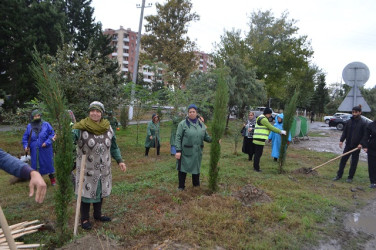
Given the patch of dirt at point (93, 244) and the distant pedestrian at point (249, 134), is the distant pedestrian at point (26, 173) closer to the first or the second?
the patch of dirt at point (93, 244)

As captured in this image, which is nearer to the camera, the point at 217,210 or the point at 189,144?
the point at 217,210

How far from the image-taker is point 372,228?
4.38m

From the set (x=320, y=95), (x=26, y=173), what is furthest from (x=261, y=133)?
(x=320, y=95)

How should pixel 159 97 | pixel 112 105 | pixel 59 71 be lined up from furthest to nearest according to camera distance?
pixel 159 97
pixel 112 105
pixel 59 71

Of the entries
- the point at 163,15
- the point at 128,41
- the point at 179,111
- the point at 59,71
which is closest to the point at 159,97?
the point at 179,111

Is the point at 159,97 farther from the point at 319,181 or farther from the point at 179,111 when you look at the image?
the point at 319,181

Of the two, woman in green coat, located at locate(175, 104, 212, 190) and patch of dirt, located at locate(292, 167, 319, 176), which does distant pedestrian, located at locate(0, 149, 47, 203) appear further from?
patch of dirt, located at locate(292, 167, 319, 176)

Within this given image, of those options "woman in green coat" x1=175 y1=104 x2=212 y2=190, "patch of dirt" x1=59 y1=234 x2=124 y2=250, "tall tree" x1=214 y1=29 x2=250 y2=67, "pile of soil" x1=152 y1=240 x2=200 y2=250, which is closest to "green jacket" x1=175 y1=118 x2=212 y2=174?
"woman in green coat" x1=175 y1=104 x2=212 y2=190

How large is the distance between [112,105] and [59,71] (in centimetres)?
216

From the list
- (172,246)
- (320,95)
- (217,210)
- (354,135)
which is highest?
(320,95)

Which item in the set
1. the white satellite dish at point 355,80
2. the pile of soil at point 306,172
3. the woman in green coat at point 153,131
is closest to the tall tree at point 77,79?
the woman in green coat at point 153,131

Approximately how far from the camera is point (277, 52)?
→ 90.0 ft

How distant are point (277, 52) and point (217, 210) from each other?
85.2 ft

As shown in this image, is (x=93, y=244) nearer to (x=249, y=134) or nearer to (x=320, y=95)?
(x=249, y=134)
